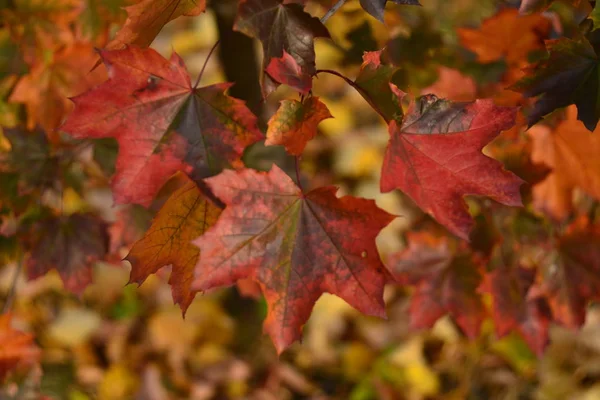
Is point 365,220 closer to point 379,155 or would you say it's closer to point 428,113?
point 428,113

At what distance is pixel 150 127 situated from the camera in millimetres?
927

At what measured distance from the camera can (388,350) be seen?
2447 mm

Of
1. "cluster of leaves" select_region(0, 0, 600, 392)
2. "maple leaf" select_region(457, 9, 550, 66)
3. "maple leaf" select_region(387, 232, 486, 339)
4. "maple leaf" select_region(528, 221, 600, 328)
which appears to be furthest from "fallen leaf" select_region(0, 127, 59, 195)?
"maple leaf" select_region(528, 221, 600, 328)

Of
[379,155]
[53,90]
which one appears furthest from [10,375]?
[379,155]

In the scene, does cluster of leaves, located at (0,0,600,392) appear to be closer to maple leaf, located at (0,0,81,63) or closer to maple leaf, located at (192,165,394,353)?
maple leaf, located at (192,165,394,353)

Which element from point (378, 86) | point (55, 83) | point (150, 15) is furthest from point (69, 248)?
point (378, 86)

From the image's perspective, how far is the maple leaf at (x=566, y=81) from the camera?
0.92 meters

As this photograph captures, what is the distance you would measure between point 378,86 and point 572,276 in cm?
82

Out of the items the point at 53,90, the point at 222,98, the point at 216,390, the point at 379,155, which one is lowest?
the point at 216,390

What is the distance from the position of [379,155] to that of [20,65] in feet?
5.66

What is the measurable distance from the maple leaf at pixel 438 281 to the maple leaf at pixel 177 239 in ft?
2.31

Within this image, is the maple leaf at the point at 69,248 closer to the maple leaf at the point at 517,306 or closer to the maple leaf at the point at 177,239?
the maple leaf at the point at 177,239

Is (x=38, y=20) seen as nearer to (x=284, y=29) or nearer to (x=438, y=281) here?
(x=284, y=29)

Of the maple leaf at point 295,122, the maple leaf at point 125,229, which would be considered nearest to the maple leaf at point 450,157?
the maple leaf at point 295,122
